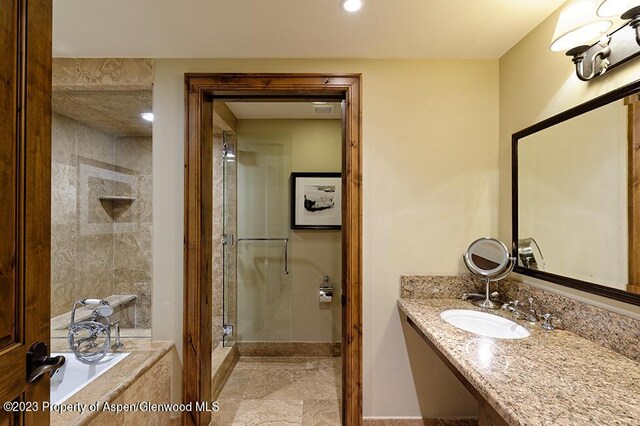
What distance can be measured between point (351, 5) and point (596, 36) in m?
1.08

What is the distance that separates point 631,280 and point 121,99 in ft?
9.85

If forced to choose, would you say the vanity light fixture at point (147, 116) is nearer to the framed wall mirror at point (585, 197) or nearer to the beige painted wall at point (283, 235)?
the beige painted wall at point (283, 235)

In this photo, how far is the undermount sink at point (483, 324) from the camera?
4.68 ft

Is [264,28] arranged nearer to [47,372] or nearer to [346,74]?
[346,74]

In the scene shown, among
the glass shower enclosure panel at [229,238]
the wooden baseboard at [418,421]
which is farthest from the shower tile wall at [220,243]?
the wooden baseboard at [418,421]

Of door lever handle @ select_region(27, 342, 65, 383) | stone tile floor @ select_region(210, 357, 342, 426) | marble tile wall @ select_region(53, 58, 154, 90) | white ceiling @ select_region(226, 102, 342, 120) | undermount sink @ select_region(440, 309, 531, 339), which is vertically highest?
white ceiling @ select_region(226, 102, 342, 120)

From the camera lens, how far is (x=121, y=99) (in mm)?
2055

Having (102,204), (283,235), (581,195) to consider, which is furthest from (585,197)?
(102,204)

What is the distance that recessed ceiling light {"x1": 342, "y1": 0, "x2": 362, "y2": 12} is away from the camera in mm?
1381

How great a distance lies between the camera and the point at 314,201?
9.77 ft

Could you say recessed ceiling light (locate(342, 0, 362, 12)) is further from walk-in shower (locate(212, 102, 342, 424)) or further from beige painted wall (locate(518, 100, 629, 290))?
walk-in shower (locate(212, 102, 342, 424))

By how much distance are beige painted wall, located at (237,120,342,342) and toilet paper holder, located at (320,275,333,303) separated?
0.05 meters

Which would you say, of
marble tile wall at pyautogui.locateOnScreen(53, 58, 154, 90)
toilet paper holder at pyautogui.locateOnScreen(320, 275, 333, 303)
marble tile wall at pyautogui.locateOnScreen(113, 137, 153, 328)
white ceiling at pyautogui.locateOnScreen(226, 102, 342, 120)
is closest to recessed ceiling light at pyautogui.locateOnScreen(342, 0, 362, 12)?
white ceiling at pyautogui.locateOnScreen(226, 102, 342, 120)

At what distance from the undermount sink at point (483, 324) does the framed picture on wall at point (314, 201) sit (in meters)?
1.54
